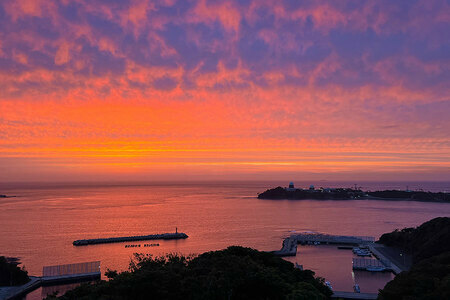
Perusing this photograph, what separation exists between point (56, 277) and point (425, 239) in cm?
3545

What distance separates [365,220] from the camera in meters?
67.2

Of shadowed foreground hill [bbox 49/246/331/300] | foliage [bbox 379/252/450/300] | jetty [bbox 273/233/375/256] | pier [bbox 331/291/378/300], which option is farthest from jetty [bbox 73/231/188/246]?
foliage [bbox 379/252/450/300]

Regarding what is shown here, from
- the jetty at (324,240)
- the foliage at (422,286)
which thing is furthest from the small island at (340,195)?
the foliage at (422,286)

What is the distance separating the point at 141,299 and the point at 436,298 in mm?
11526

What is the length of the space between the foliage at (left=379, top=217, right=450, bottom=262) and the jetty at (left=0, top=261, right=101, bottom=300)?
97.8 feet

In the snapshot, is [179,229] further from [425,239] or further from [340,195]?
[340,195]

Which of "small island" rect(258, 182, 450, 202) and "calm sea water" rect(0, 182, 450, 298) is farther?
"small island" rect(258, 182, 450, 202)

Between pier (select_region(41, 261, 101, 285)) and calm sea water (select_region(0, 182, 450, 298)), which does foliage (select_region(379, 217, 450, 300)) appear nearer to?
calm sea water (select_region(0, 182, 450, 298))

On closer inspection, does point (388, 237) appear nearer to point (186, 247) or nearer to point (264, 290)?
point (186, 247)

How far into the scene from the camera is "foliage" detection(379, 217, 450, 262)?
30.7 m

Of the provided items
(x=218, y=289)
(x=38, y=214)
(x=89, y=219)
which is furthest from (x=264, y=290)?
(x=38, y=214)

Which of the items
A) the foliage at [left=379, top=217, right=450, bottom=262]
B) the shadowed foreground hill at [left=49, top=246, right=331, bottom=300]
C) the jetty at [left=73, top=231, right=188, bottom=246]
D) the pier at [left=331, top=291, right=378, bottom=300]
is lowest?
the jetty at [left=73, top=231, right=188, bottom=246]

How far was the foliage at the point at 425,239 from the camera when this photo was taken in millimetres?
30672

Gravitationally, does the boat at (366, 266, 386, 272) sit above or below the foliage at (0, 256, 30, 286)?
below
